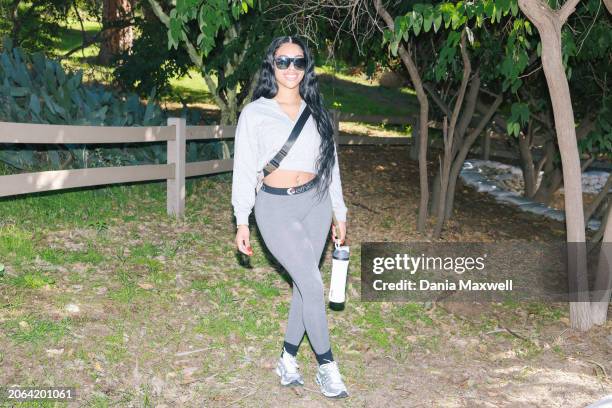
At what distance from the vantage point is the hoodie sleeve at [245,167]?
174 inches

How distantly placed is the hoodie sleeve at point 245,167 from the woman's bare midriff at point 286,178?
0.12 meters

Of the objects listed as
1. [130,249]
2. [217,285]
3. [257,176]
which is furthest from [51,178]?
[257,176]

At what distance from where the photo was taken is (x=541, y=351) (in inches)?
250

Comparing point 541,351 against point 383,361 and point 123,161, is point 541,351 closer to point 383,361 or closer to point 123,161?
point 383,361

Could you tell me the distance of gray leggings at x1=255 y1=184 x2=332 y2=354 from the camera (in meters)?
4.43

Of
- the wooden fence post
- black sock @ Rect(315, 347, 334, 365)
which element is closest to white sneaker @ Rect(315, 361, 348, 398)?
black sock @ Rect(315, 347, 334, 365)

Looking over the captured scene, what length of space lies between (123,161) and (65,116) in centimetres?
100

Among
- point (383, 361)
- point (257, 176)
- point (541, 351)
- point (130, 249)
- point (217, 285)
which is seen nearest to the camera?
point (257, 176)

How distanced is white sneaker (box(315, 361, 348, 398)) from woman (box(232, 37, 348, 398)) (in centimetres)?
30

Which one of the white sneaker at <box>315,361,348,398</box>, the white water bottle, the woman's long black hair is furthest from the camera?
the white sneaker at <box>315,361,348,398</box>

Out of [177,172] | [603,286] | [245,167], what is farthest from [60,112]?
[603,286]

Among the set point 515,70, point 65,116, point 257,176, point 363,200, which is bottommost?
point 363,200

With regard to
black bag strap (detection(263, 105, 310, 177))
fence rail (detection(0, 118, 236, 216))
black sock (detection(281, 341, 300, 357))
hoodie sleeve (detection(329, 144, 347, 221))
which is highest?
black bag strap (detection(263, 105, 310, 177))

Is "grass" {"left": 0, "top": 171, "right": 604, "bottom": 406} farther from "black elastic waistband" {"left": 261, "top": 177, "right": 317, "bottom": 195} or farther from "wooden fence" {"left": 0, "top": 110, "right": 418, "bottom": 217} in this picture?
"black elastic waistband" {"left": 261, "top": 177, "right": 317, "bottom": 195}
